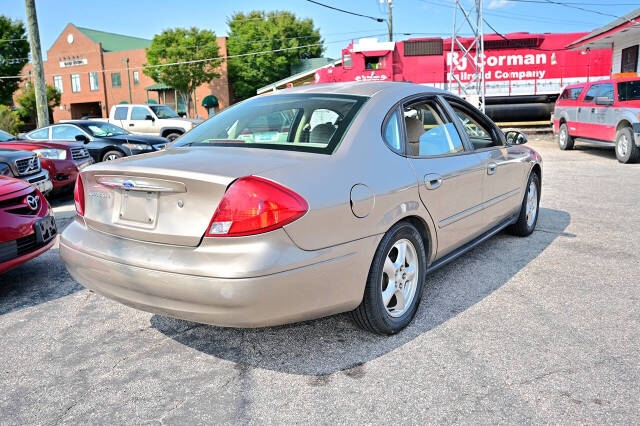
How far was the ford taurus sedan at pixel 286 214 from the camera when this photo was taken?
2.50 m

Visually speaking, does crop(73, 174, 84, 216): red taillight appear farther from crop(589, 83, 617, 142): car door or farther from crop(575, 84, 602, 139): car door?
crop(575, 84, 602, 139): car door

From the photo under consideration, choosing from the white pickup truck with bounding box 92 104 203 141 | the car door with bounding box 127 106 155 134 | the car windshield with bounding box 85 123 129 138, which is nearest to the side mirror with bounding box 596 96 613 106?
the car windshield with bounding box 85 123 129 138

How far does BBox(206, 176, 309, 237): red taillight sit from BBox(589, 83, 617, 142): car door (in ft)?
37.8

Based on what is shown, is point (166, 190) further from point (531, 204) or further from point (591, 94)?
point (591, 94)

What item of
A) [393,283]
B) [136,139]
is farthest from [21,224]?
[136,139]

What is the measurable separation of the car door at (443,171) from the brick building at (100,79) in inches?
1963

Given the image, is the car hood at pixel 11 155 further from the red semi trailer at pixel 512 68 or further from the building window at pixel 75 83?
the building window at pixel 75 83

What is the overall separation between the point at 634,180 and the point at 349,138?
8358 mm

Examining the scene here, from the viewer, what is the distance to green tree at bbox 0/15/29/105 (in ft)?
133

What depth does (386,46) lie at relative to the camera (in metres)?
20.2

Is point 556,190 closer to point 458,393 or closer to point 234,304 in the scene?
point 458,393

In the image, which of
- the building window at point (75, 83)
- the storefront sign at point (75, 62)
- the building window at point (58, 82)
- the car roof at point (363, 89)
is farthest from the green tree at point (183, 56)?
the car roof at point (363, 89)

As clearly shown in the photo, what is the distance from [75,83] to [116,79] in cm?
566

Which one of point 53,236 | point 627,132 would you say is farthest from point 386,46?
point 53,236
